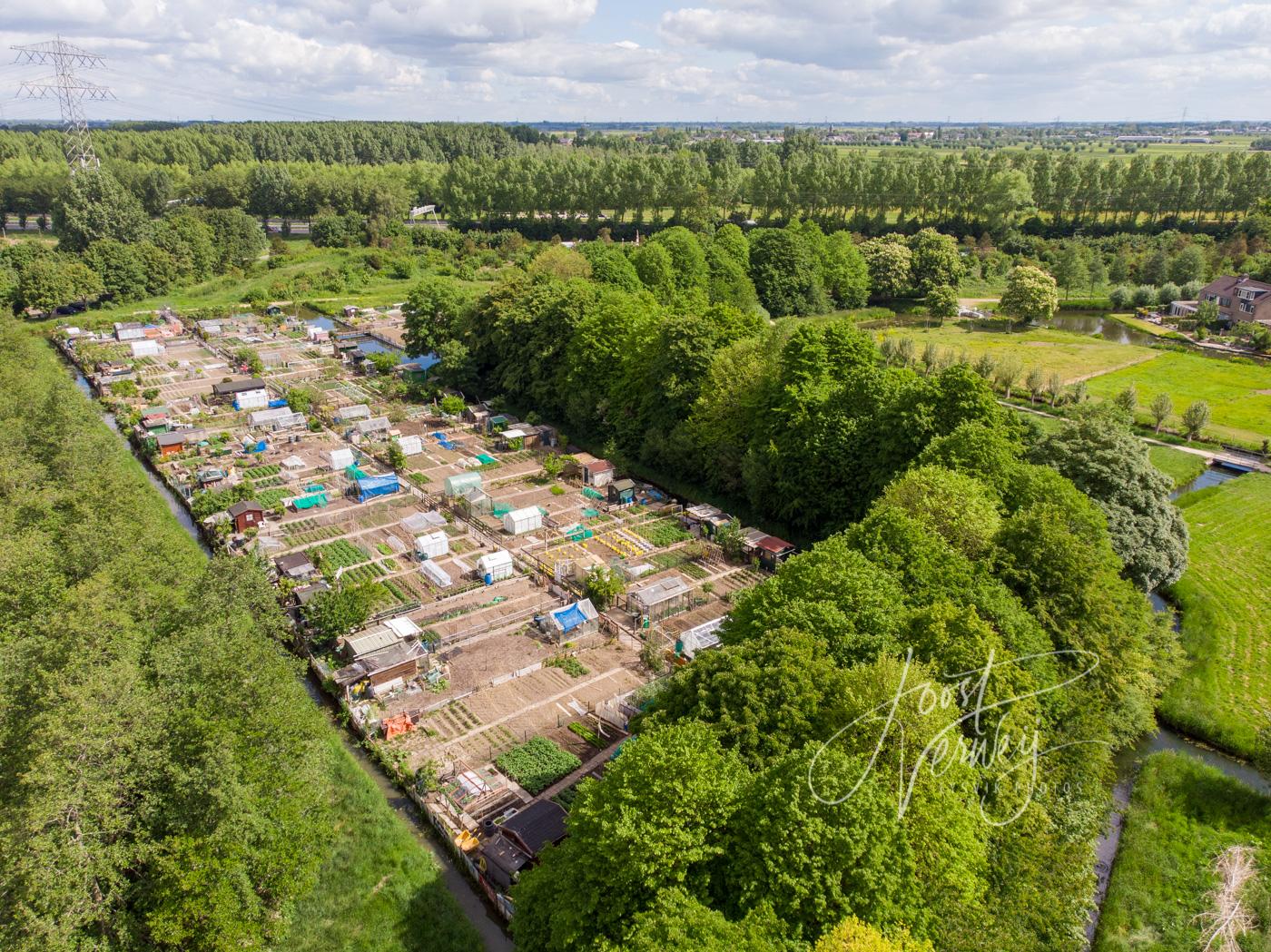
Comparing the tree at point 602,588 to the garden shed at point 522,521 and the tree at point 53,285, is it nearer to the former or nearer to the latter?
the garden shed at point 522,521

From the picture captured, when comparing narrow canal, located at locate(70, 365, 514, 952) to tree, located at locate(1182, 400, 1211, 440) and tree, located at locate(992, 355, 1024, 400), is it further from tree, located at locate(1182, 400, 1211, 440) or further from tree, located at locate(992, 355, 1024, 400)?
tree, located at locate(1182, 400, 1211, 440)

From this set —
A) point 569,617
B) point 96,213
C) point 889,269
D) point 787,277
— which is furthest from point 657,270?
point 96,213

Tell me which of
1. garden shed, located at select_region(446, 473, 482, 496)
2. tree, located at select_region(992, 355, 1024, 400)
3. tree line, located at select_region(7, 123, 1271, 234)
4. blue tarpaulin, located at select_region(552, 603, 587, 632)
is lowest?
blue tarpaulin, located at select_region(552, 603, 587, 632)

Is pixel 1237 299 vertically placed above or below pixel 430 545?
above

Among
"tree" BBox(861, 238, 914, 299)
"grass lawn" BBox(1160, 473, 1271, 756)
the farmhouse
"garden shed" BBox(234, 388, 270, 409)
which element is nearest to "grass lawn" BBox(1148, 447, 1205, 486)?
"grass lawn" BBox(1160, 473, 1271, 756)

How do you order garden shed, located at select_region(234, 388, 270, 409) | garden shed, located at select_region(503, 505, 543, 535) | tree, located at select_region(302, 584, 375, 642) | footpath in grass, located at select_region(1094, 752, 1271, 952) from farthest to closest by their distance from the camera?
garden shed, located at select_region(234, 388, 270, 409) < garden shed, located at select_region(503, 505, 543, 535) < tree, located at select_region(302, 584, 375, 642) < footpath in grass, located at select_region(1094, 752, 1271, 952)

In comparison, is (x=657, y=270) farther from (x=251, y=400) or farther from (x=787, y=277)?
(x=251, y=400)

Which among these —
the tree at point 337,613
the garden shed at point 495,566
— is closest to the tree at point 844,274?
the garden shed at point 495,566

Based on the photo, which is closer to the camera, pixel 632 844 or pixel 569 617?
pixel 632 844
